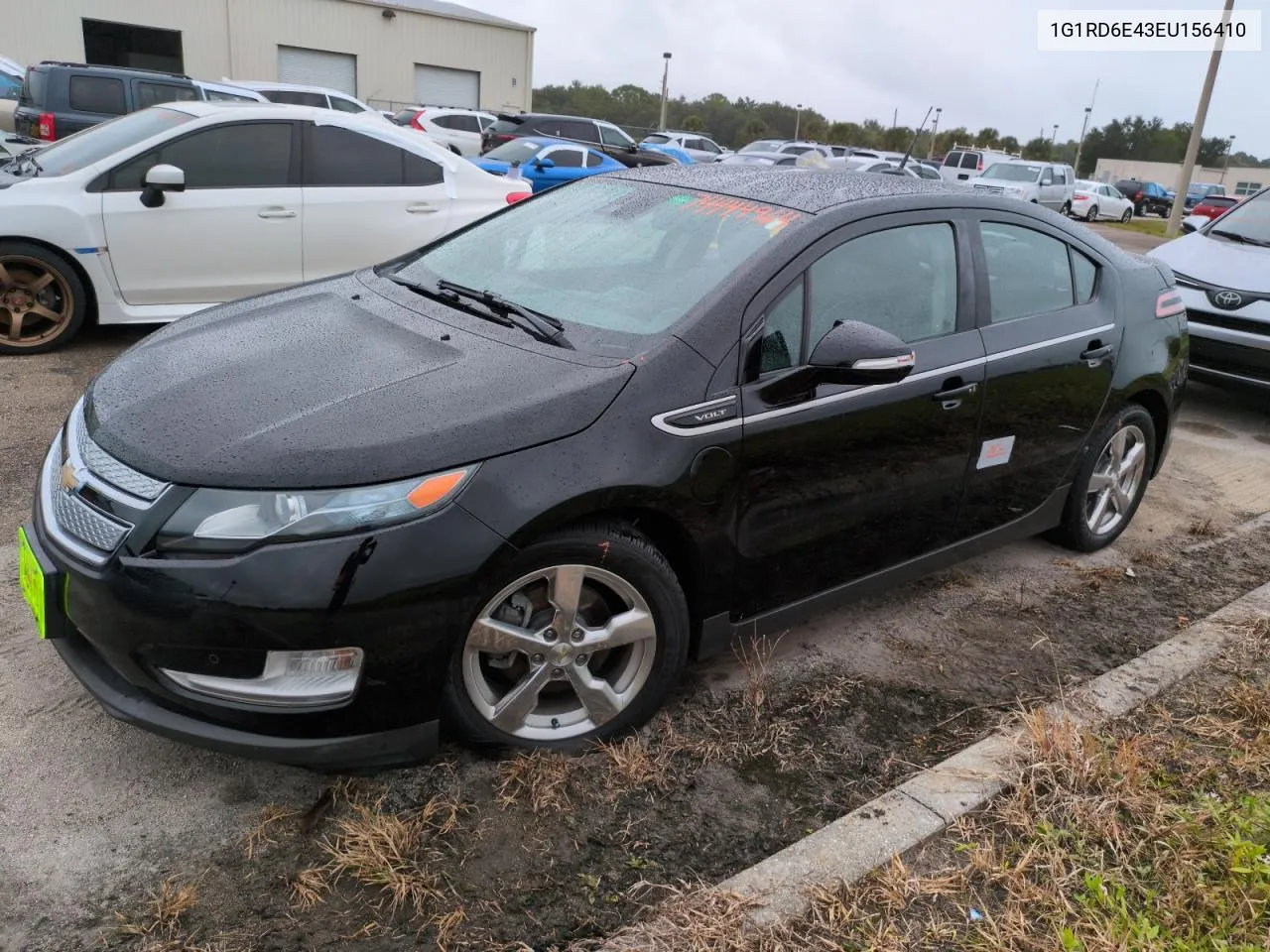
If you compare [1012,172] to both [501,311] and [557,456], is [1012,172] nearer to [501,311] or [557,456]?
[501,311]

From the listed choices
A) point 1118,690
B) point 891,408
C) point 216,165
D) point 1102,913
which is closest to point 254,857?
point 1102,913

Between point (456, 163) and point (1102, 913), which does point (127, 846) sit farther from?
point (456, 163)

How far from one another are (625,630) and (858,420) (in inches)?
39.8

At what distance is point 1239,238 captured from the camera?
23.3 ft

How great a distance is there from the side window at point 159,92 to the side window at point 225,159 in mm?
8455

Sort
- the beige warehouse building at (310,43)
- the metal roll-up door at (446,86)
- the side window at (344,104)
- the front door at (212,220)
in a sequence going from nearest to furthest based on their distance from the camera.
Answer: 1. the front door at (212,220)
2. the side window at (344,104)
3. the beige warehouse building at (310,43)
4. the metal roll-up door at (446,86)

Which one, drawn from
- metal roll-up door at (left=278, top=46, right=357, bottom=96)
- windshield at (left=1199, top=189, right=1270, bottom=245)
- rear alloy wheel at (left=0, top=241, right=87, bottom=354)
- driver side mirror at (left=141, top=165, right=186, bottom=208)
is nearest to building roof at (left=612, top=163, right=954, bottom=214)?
driver side mirror at (left=141, top=165, right=186, bottom=208)

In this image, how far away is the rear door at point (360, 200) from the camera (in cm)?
658

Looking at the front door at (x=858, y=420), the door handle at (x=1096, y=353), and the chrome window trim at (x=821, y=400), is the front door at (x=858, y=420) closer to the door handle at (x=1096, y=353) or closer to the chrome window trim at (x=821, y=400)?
the chrome window trim at (x=821, y=400)

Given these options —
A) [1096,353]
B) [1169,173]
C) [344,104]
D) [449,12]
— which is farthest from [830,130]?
[1096,353]

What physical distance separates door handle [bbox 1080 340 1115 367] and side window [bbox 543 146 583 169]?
Answer: 1284 centimetres

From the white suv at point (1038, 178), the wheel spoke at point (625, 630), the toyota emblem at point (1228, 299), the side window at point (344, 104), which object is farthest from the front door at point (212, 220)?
the white suv at point (1038, 178)

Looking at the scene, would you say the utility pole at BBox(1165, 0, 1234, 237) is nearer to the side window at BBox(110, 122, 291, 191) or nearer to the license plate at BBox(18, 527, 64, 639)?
the side window at BBox(110, 122, 291, 191)

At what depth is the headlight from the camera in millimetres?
2246
